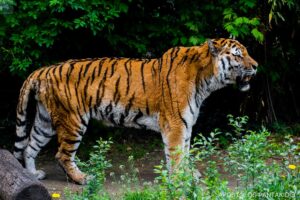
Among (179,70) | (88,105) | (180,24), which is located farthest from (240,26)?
(88,105)

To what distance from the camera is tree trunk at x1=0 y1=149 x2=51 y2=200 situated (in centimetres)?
551

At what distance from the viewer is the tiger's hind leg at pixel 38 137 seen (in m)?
7.45

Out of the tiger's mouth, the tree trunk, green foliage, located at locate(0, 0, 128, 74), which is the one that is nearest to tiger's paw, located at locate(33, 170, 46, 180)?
green foliage, located at locate(0, 0, 128, 74)

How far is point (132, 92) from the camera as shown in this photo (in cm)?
714

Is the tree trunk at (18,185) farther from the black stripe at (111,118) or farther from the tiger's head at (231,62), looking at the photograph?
the tiger's head at (231,62)

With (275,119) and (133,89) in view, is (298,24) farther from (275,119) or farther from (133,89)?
(133,89)

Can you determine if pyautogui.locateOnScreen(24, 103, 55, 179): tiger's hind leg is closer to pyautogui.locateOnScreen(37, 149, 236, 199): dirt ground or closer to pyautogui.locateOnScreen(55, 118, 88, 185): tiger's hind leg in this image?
pyautogui.locateOnScreen(37, 149, 236, 199): dirt ground

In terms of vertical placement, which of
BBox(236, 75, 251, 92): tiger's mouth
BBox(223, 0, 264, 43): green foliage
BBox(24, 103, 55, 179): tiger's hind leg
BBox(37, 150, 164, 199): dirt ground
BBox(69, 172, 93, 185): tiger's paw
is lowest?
BBox(37, 150, 164, 199): dirt ground

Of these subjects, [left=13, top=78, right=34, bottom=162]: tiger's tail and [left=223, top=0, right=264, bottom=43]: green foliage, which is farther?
[left=223, top=0, right=264, bottom=43]: green foliage

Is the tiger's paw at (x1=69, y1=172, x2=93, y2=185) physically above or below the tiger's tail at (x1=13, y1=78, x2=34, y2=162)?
below

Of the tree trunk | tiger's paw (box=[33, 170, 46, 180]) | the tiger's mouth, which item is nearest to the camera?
the tree trunk

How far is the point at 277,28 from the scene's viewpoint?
9.77 metres

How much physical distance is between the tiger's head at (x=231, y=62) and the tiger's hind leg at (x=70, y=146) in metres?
1.64

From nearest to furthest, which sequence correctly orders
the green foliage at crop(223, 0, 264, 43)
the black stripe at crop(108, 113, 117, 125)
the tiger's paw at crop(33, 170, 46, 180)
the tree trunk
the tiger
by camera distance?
the tree trunk → the tiger → the black stripe at crop(108, 113, 117, 125) → the tiger's paw at crop(33, 170, 46, 180) → the green foliage at crop(223, 0, 264, 43)
